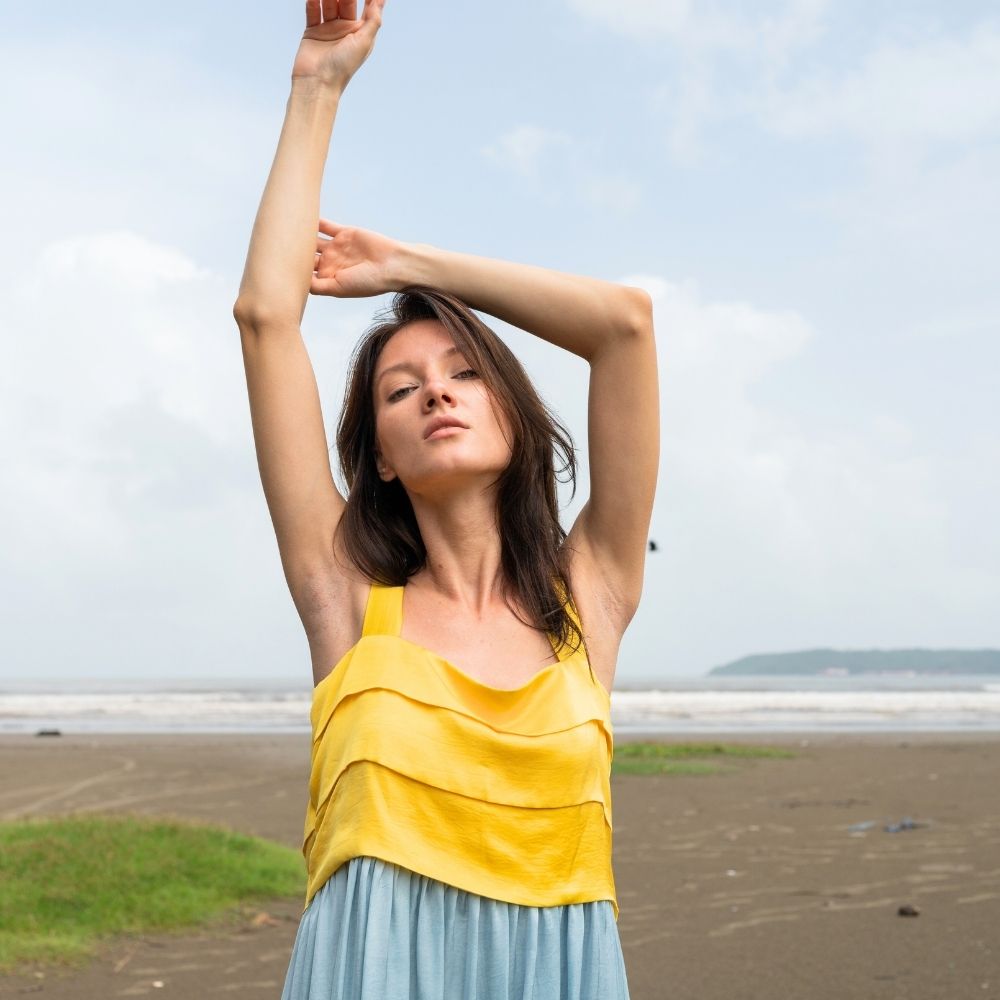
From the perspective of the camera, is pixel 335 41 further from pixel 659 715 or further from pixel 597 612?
pixel 659 715

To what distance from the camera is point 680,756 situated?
54.2 ft

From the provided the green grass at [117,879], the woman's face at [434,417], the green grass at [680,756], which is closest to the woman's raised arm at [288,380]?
the woman's face at [434,417]

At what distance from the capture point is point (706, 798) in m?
12.1

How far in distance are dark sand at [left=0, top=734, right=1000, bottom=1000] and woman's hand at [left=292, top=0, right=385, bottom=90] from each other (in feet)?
13.5

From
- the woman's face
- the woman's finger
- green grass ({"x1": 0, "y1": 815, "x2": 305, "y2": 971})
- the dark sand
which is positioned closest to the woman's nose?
the woman's face

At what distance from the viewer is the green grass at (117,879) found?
573cm

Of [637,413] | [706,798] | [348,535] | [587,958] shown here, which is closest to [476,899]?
[587,958]

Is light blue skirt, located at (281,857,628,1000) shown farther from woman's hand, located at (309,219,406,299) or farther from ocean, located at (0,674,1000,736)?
ocean, located at (0,674,1000,736)

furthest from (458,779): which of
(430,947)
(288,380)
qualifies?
(288,380)

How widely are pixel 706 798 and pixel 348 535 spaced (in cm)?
1083

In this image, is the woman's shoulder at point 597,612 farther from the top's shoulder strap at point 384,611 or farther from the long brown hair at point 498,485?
the top's shoulder strap at point 384,611

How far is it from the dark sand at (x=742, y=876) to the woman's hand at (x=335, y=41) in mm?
4120

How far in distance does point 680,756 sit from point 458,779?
50.4ft

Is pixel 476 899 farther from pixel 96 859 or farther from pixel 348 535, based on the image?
pixel 96 859
